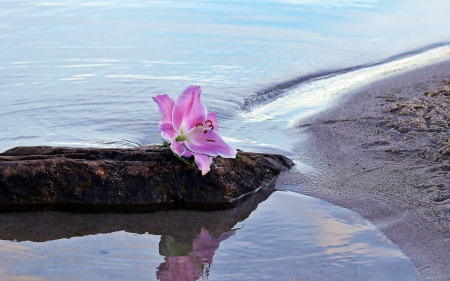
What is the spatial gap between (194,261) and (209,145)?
0.70 m

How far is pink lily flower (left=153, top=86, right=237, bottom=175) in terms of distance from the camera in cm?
296

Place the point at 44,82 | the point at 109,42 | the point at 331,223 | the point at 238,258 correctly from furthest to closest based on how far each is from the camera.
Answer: the point at 109,42, the point at 44,82, the point at 331,223, the point at 238,258

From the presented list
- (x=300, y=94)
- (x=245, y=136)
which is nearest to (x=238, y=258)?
(x=245, y=136)

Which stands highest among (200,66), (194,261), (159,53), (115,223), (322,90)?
(159,53)

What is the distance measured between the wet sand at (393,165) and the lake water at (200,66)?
0.48 feet

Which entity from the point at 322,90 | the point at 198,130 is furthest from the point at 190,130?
the point at 322,90

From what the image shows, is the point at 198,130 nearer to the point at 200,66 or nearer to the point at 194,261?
the point at 194,261

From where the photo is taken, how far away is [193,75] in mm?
6238

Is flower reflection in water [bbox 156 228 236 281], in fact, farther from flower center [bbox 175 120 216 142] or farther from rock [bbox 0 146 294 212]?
flower center [bbox 175 120 216 142]

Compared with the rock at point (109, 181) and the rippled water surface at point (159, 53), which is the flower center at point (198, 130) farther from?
the rippled water surface at point (159, 53)

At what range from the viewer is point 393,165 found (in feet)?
11.6

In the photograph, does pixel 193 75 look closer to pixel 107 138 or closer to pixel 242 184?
pixel 107 138

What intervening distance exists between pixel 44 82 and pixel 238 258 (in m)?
3.86

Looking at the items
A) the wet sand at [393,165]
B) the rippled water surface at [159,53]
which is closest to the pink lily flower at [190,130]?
the wet sand at [393,165]
